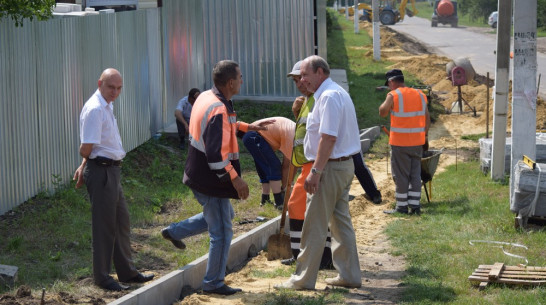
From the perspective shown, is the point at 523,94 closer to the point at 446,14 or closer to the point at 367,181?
the point at 367,181

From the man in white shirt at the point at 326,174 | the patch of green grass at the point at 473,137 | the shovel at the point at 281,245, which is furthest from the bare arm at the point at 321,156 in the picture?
the patch of green grass at the point at 473,137

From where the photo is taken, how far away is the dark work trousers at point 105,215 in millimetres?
7215

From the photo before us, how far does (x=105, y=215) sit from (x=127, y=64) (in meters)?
7.20

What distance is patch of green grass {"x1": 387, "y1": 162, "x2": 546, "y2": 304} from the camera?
7184 millimetres

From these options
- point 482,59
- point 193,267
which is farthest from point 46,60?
point 482,59

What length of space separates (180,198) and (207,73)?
8655 millimetres

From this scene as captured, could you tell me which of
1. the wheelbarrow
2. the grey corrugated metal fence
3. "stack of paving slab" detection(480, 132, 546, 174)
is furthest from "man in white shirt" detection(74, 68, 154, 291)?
"stack of paving slab" detection(480, 132, 546, 174)

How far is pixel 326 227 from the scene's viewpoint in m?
7.39

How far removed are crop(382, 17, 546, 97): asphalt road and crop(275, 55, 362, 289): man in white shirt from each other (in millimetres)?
17675

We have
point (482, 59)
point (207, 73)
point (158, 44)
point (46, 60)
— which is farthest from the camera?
point (482, 59)

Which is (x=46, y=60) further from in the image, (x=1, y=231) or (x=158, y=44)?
(x=158, y=44)

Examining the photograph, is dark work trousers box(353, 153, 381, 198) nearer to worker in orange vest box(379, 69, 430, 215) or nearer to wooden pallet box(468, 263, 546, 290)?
worker in orange vest box(379, 69, 430, 215)

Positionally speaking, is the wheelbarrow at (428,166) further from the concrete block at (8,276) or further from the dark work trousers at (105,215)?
the concrete block at (8,276)

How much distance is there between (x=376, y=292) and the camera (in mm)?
7535
